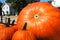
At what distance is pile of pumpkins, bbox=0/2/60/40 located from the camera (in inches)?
82.0

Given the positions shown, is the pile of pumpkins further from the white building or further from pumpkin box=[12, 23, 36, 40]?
the white building

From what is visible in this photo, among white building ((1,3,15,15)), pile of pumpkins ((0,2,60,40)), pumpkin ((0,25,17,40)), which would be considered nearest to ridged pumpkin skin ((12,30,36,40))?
pile of pumpkins ((0,2,60,40))

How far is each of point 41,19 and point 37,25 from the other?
0.07 metres

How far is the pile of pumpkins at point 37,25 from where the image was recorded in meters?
2.08

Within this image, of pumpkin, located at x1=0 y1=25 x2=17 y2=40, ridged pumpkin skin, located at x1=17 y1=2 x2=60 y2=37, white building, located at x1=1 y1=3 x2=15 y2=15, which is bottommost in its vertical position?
white building, located at x1=1 y1=3 x2=15 y2=15

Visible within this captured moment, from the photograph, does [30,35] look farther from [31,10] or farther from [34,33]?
[31,10]

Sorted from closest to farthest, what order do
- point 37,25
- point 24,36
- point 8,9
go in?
1. point 24,36
2. point 37,25
3. point 8,9

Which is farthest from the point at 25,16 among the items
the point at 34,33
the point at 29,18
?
the point at 34,33

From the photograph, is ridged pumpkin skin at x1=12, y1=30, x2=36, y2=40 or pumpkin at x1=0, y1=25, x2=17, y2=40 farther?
pumpkin at x1=0, y1=25, x2=17, y2=40

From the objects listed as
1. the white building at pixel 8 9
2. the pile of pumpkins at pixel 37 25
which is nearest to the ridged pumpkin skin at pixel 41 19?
the pile of pumpkins at pixel 37 25

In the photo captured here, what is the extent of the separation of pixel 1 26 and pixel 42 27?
0.45 m

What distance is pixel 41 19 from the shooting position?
2.15m

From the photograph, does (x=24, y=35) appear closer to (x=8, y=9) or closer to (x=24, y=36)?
(x=24, y=36)

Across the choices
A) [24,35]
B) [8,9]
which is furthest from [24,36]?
[8,9]
